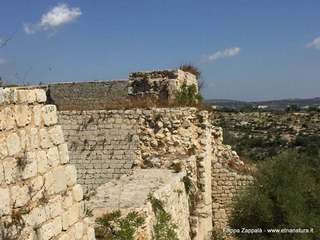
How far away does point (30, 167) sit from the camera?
4.61m

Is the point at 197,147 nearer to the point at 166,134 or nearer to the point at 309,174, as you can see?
the point at 166,134

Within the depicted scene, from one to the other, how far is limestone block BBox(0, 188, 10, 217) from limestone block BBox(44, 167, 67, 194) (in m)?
0.61

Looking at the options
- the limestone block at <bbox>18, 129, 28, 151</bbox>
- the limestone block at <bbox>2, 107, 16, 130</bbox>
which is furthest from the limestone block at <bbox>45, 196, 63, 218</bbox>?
the limestone block at <bbox>2, 107, 16, 130</bbox>

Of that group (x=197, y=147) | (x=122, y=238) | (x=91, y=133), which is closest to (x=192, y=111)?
(x=197, y=147)

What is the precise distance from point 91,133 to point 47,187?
27.1 ft

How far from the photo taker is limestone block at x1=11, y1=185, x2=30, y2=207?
4363 mm

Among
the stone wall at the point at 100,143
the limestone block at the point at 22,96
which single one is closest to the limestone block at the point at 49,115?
the limestone block at the point at 22,96

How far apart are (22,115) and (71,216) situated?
49.1 inches

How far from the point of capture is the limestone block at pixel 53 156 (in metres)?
4.96

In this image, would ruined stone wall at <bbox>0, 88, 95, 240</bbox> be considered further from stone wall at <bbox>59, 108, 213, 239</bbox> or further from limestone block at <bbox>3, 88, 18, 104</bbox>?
stone wall at <bbox>59, 108, 213, 239</bbox>

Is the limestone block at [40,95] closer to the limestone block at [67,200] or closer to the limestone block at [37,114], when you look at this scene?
the limestone block at [37,114]

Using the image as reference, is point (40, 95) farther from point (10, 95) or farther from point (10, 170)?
point (10, 170)

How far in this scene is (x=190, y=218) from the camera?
1226 cm

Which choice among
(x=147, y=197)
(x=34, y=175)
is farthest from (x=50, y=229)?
(x=147, y=197)
